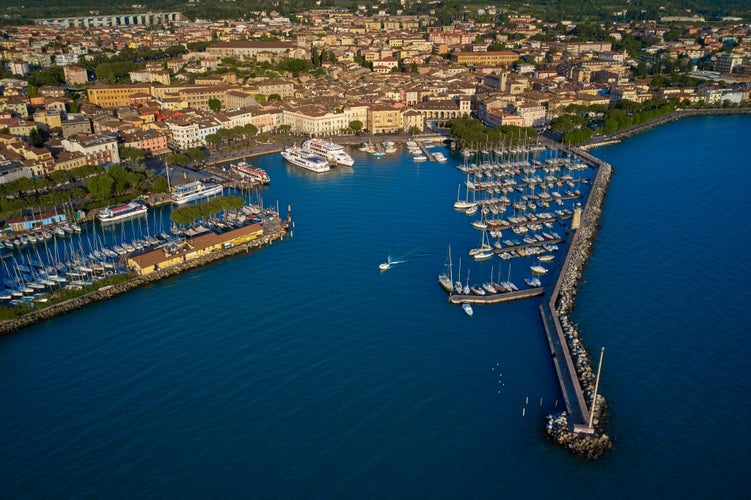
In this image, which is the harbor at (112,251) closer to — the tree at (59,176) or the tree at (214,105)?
the tree at (59,176)

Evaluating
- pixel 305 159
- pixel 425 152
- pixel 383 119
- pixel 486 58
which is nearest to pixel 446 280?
pixel 305 159

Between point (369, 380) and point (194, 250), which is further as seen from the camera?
point (194, 250)

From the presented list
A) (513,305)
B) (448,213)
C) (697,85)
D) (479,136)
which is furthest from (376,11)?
(513,305)

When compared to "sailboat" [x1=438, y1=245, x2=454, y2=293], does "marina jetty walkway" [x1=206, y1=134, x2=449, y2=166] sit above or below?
above

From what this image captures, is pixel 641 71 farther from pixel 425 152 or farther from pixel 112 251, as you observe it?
pixel 112 251

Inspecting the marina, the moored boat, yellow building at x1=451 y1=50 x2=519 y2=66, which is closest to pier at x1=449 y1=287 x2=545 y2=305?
the moored boat

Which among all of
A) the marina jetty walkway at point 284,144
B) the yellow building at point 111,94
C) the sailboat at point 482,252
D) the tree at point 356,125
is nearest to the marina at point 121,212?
the marina jetty walkway at point 284,144

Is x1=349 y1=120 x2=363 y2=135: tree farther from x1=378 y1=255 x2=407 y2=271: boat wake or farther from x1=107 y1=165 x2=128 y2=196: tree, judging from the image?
x1=378 y1=255 x2=407 y2=271: boat wake

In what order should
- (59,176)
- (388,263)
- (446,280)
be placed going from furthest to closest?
1. (59,176)
2. (388,263)
3. (446,280)
